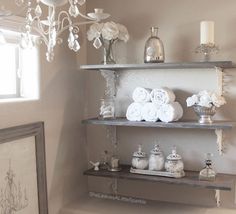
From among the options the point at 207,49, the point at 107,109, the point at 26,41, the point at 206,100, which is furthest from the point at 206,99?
the point at 26,41

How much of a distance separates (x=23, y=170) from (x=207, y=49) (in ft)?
4.24

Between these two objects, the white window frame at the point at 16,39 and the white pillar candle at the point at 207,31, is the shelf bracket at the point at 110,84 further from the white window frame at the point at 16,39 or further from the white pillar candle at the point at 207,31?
the white pillar candle at the point at 207,31

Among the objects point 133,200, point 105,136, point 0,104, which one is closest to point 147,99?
point 105,136

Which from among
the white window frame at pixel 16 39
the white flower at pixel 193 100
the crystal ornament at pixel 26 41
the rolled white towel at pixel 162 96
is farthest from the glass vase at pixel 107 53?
the crystal ornament at pixel 26 41

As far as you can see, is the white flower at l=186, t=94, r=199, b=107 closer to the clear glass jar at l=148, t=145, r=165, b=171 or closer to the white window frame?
the clear glass jar at l=148, t=145, r=165, b=171

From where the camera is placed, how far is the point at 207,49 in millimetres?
2094

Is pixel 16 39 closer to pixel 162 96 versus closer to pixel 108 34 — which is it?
pixel 108 34

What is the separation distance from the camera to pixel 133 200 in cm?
234

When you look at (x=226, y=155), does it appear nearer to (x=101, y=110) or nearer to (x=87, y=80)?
(x=101, y=110)

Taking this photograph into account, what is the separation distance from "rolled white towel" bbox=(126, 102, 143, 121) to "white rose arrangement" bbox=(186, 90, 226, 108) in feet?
1.08

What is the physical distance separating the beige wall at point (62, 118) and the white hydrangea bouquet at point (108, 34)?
0.73 ft

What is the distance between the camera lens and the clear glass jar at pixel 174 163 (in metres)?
2.14

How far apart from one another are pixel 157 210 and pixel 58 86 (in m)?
1.03

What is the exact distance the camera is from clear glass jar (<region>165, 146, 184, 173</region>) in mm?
2137
